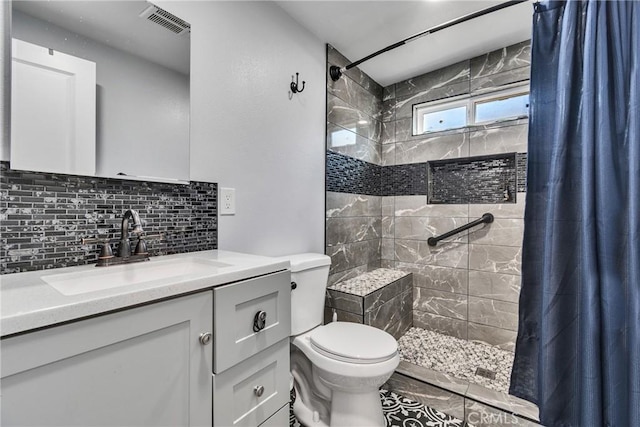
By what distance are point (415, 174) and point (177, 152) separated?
80.6 inches

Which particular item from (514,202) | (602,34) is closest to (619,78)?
(602,34)

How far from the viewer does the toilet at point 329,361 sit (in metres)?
1.31

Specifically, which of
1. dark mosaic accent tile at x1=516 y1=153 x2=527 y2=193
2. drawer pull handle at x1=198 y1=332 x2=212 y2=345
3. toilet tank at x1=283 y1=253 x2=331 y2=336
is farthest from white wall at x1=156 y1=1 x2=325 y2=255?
dark mosaic accent tile at x1=516 y1=153 x2=527 y2=193

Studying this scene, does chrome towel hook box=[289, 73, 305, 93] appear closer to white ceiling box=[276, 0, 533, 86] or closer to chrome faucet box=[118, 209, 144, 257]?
white ceiling box=[276, 0, 533, 86]

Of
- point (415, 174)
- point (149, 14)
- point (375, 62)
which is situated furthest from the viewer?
point (415, 174)

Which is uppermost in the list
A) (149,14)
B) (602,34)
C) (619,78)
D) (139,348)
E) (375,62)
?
(375,62)

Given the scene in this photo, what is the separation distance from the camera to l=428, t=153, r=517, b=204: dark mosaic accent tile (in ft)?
7.32

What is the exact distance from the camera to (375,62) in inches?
93.7

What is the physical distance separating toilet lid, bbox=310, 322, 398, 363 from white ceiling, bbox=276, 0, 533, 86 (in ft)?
6.21

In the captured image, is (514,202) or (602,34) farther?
(514,202)

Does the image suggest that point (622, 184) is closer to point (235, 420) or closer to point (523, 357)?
point (523, 357)

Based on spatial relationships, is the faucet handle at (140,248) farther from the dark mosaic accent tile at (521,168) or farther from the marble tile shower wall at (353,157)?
the dark mosaic accent tile at (521,168)

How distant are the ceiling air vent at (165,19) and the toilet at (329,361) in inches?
46.9

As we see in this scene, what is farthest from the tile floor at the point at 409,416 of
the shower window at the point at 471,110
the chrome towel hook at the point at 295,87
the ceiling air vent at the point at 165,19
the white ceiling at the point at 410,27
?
the white ceiling at the point at 410,27
